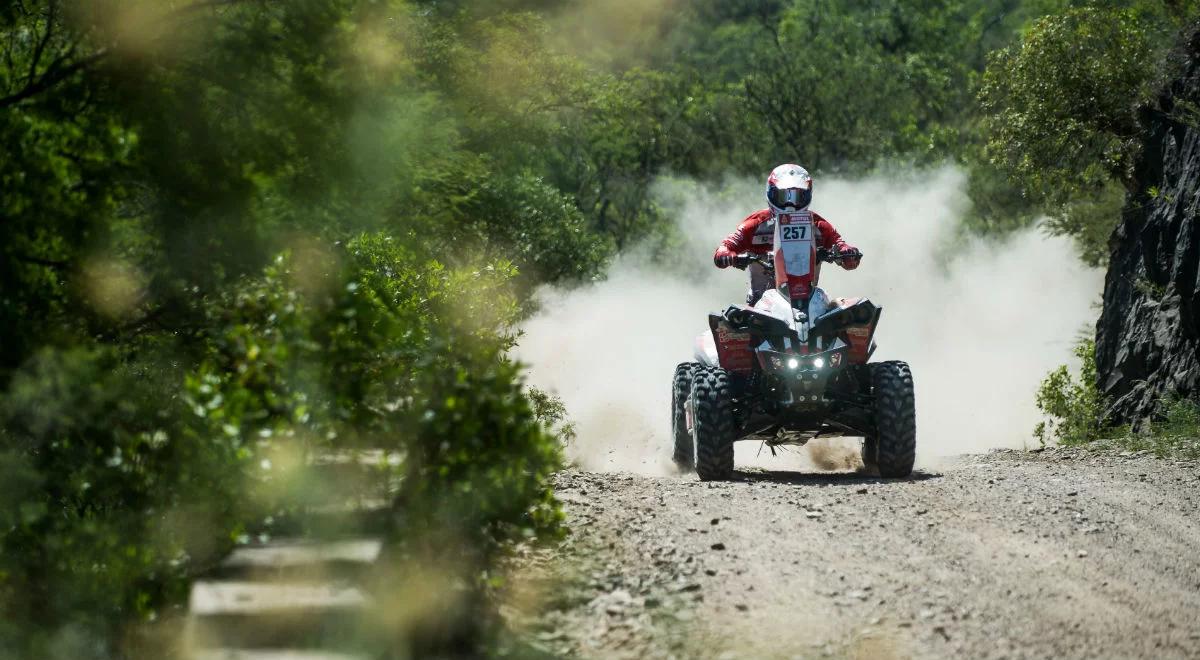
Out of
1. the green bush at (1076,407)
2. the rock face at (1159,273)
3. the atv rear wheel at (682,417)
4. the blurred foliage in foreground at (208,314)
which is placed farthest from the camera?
the green bush at (1076,407)

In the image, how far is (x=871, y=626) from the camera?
7.45 meters

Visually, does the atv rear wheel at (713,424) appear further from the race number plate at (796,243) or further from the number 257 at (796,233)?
the number 257 at (796,233)

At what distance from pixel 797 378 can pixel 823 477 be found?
1235 millimetres

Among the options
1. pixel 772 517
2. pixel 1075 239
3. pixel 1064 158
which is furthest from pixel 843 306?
pixel 1075 239

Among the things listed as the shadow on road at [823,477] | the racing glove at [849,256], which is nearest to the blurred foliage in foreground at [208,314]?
the shadow on road at [823,477]

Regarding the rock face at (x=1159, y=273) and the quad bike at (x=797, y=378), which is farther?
the rock face at (x=1159, y=273)

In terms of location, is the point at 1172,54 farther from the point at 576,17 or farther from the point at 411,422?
the point at 411,422

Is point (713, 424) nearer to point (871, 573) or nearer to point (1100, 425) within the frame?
point (871, 573)

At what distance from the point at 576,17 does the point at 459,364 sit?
40.8 feet

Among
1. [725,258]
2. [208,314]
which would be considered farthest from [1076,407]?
[208,314]

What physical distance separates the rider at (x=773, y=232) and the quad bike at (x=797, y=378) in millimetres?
185

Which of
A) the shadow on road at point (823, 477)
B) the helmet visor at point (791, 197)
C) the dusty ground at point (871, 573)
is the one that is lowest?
the dusty ground at point (871, 573)

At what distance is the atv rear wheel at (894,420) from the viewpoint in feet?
42.9

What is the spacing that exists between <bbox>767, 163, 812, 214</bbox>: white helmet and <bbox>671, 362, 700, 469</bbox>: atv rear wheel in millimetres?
1641
